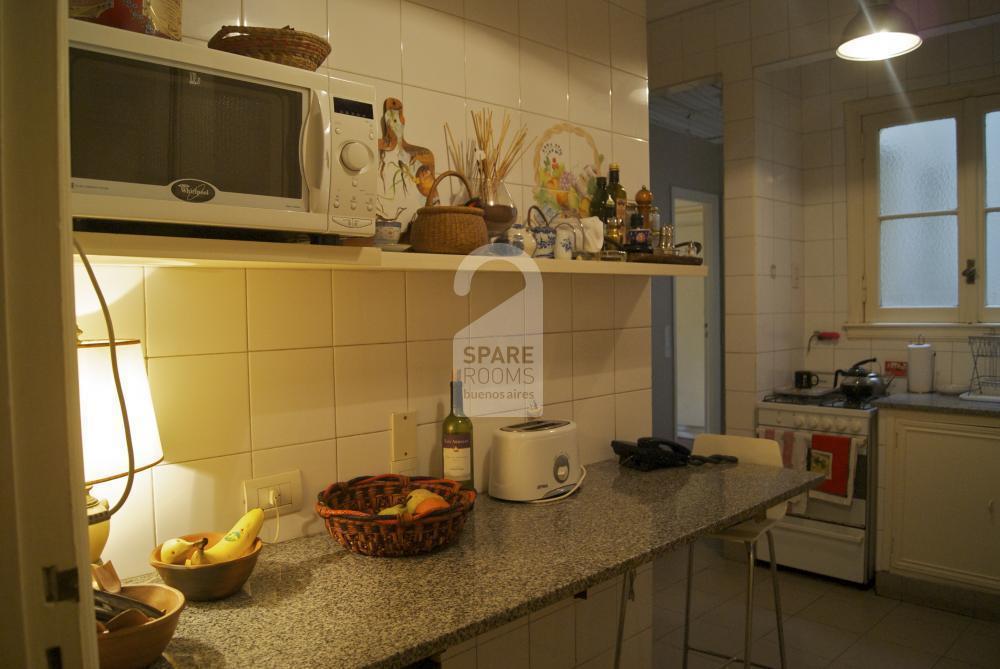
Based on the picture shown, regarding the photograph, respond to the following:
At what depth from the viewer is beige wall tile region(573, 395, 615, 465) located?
212cm

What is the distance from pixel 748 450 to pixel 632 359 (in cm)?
48

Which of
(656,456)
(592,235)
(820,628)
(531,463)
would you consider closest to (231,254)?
(531,463)

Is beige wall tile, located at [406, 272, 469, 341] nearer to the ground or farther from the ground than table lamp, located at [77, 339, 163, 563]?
farther from the ground

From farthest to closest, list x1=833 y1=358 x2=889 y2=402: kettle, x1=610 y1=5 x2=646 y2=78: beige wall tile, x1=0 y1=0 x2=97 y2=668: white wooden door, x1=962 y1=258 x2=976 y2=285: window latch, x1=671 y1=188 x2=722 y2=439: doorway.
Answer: x1=671 y1=188 x2=722 y2=439: doorway → x1=962 y1=258 x2=976 y2=285: window latch → x1=833 y1=358 x2=889 y2=402: kettle → x1=610 y1=5 x2=646 y2=78: beige wall tile → x1=0 y1=0 x2=97 y2=668: white wooden door

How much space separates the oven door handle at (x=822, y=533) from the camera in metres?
3.03

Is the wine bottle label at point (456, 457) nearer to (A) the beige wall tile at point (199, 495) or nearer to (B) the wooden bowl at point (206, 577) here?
(A) the beige wall tile at point (199, 495)

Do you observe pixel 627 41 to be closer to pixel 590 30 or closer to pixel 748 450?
pixel 590 30

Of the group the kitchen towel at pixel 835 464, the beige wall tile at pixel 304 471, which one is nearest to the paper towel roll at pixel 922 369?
the kitchen towel at pixel 835 464

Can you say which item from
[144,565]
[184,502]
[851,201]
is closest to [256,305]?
[184,502]

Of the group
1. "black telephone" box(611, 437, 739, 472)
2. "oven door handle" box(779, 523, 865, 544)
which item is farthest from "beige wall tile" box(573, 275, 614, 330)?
"oven door handle" box(779, 523, 865, 544)

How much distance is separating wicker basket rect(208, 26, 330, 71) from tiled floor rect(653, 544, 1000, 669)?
2.36 meters

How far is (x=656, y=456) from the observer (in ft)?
6.57

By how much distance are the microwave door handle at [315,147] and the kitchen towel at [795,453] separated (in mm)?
2671

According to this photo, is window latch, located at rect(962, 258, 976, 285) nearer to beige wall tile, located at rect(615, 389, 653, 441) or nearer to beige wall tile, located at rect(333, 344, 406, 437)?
beige wall tile, located at rect(615, 389, 653, 441)
